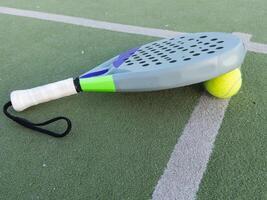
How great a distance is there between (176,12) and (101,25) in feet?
1.61

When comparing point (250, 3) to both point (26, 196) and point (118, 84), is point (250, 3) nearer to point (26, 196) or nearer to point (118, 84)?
point (118, 84)

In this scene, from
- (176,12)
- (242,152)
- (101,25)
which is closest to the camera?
(242,152)

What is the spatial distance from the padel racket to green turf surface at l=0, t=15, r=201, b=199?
0.11m

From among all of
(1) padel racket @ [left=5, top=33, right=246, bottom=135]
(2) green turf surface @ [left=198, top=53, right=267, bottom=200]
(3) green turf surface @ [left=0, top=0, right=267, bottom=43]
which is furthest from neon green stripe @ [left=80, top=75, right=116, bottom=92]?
(3) green turf surface @ [left=0, top=0, right=267, bottom=43]

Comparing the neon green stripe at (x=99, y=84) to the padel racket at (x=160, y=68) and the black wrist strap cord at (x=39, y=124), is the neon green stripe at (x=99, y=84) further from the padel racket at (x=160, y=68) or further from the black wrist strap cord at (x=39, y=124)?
the black wrist strap cord at (x=39, y=124)

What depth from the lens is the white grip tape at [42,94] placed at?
1.32 m

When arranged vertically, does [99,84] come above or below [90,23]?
above

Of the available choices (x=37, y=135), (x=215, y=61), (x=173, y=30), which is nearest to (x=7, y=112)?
(x=37, y=135)

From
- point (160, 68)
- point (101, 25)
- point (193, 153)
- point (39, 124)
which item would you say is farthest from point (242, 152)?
point (101, 25)

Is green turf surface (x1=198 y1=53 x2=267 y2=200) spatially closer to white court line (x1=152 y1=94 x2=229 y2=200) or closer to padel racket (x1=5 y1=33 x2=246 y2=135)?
white court line (x1=152 y1=94 x2=229 y2=200)

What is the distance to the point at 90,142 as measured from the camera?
1224mm

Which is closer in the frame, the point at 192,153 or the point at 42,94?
the point at 192,153

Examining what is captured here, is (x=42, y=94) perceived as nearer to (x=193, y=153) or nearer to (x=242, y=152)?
(x=193, y=153)

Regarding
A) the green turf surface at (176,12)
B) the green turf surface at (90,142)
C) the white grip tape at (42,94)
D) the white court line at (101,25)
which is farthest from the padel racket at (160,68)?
the green turf surface at (176,12)
